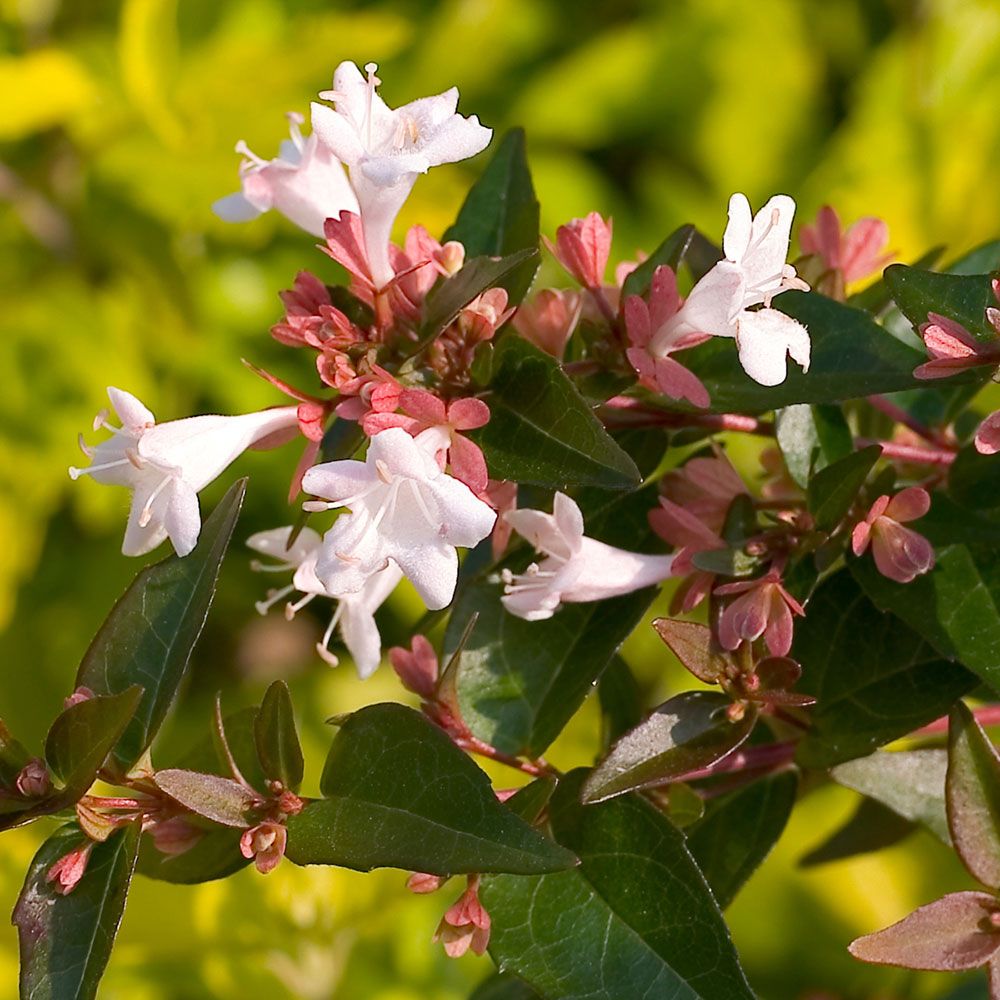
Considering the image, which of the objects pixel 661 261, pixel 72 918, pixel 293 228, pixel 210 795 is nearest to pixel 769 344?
pixel 661 261

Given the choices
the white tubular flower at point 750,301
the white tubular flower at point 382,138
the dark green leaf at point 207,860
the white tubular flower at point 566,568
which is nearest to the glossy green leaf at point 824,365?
the white tubular flower at point 750,301


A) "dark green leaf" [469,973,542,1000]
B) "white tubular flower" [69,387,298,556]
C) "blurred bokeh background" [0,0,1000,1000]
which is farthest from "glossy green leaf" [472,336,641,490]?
"blurred bokeh background" [0,0,1000,1000]

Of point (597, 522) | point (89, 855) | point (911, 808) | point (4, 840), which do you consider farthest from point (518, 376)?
point (4, 840)

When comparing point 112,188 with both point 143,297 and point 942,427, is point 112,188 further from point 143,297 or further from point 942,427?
point 942,427

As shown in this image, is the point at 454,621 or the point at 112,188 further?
the point at 112,188

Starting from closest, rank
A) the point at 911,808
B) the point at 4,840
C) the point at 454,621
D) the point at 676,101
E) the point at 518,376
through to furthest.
Result: the point at 518,376
the point at 454,621
the point at 911,808
the point at 4,840
the point at 676,101

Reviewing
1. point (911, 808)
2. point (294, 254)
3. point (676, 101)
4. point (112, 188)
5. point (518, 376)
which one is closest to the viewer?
point (518, 376)

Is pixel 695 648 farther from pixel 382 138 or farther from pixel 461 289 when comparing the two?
pixel 382 138
